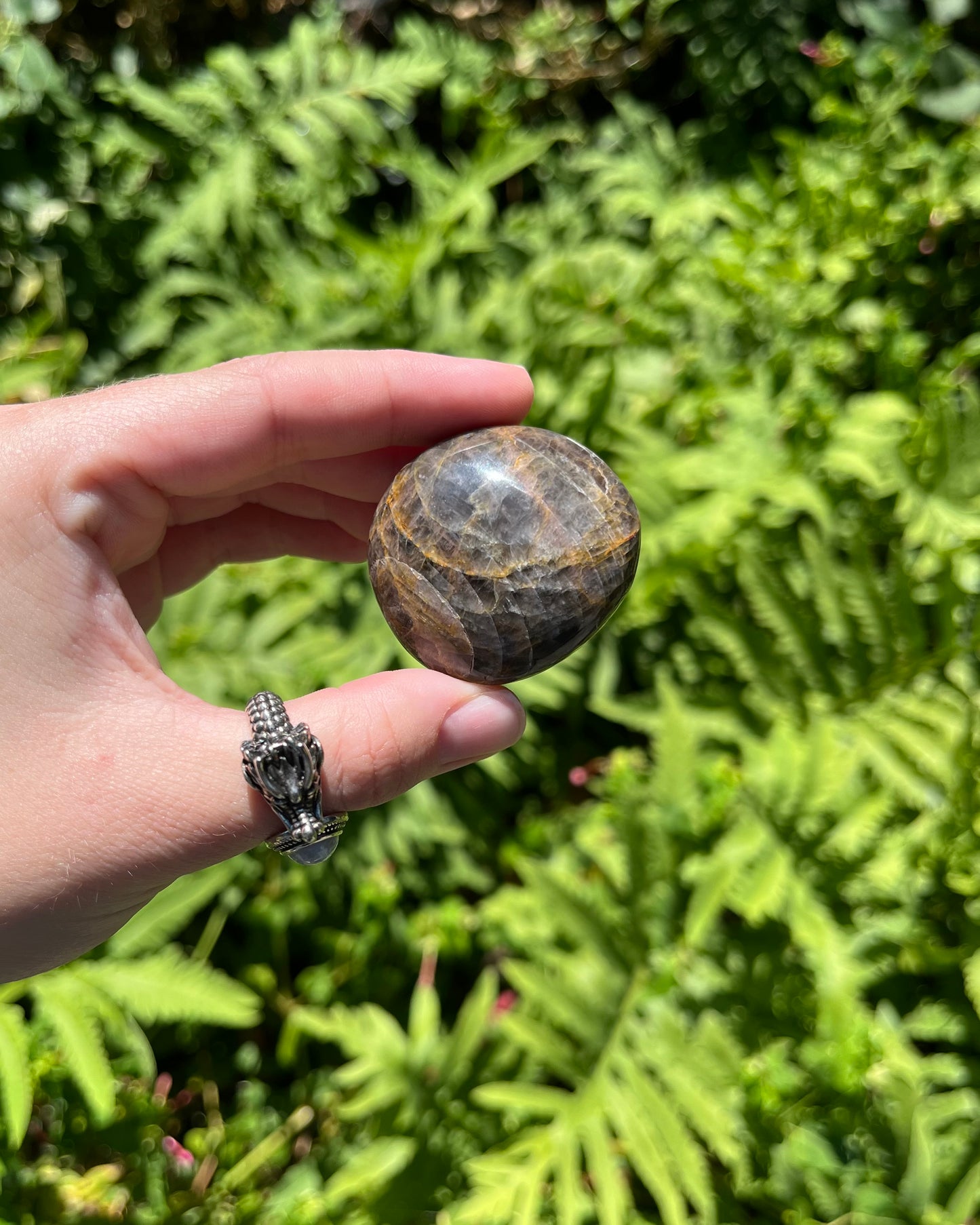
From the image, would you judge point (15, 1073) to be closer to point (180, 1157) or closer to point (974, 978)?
point (180, 1157)

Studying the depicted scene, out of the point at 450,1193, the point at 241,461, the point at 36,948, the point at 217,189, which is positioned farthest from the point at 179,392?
the point at 450,1193

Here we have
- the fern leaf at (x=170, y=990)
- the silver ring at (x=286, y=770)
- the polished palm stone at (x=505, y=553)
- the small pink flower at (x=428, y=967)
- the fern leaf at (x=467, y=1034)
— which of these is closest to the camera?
the silver ring at (x=286, y=770)

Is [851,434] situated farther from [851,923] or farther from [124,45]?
[124,45]

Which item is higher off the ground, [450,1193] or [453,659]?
[453,659]

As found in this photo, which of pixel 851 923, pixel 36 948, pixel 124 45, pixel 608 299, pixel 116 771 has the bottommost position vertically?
pixel 851 923

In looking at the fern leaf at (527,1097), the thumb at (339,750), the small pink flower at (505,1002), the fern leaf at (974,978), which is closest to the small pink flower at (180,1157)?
the fern leaf at (527,1097)

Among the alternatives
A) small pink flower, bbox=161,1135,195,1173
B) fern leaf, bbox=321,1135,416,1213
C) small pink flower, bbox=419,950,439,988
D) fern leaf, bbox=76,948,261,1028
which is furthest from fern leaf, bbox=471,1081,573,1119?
small pink flower, bbox=161,1135,195,1173

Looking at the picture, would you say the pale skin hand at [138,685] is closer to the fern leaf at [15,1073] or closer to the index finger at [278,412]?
the index finger at [278,412]

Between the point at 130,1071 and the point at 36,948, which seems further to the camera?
the point at 130,1071
